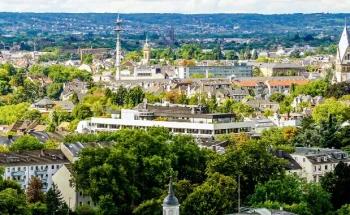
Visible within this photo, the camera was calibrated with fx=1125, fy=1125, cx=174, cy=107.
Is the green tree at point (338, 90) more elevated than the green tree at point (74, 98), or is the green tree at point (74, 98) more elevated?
the green tree at point (338, 90)

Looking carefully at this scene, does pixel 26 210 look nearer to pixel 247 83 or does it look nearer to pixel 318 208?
pixel 318 208

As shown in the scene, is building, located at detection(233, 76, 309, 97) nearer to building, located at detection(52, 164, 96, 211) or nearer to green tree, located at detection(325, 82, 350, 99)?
green tree, located at detection(325, 82, 350, 99)

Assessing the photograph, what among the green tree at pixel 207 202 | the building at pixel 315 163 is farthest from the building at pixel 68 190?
the building at pixel 315 163

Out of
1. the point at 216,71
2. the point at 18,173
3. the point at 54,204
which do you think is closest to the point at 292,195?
the point at 54,204

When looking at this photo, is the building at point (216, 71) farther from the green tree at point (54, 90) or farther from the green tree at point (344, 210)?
the green tree at point (344, 210)

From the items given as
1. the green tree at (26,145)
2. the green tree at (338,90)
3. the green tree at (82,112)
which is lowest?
the green tree at (82,112)
